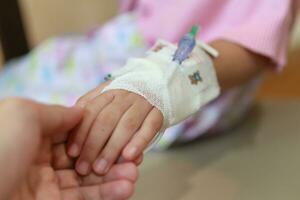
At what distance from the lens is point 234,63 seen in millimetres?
735

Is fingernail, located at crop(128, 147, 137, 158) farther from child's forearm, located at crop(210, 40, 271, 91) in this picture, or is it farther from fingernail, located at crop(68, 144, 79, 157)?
child's forearm, located at crop(210, 40, 271, 91)

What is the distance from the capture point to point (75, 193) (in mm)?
561

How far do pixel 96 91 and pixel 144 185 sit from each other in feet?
0.52

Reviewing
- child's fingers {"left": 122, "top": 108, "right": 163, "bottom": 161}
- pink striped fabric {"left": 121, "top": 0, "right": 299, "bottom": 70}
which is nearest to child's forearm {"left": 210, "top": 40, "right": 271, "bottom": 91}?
pink striped fabric {"left": 121, "top": 0, "right": 299, "bottom": 70}

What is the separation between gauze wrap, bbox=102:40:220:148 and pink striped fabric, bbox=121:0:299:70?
9 centimetres

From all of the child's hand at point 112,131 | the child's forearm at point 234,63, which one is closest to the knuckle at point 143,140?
the child's hand at point 112,131

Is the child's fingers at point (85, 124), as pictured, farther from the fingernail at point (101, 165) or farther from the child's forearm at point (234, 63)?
the child's forearm at point (234, 63)

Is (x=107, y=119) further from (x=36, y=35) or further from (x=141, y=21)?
(x=36, y=35)

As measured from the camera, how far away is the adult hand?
49cm

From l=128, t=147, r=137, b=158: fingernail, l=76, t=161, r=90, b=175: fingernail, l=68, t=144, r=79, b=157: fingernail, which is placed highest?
l=128, t=147, r=137, b=158: fingernail

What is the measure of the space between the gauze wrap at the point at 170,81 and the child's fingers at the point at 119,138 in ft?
0.08

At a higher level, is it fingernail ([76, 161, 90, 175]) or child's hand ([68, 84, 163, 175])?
child's hand ([68, 84, 163, 175])

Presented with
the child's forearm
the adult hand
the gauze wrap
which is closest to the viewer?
the adult hand

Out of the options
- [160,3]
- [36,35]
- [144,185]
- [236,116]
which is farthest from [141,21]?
[36,35]
